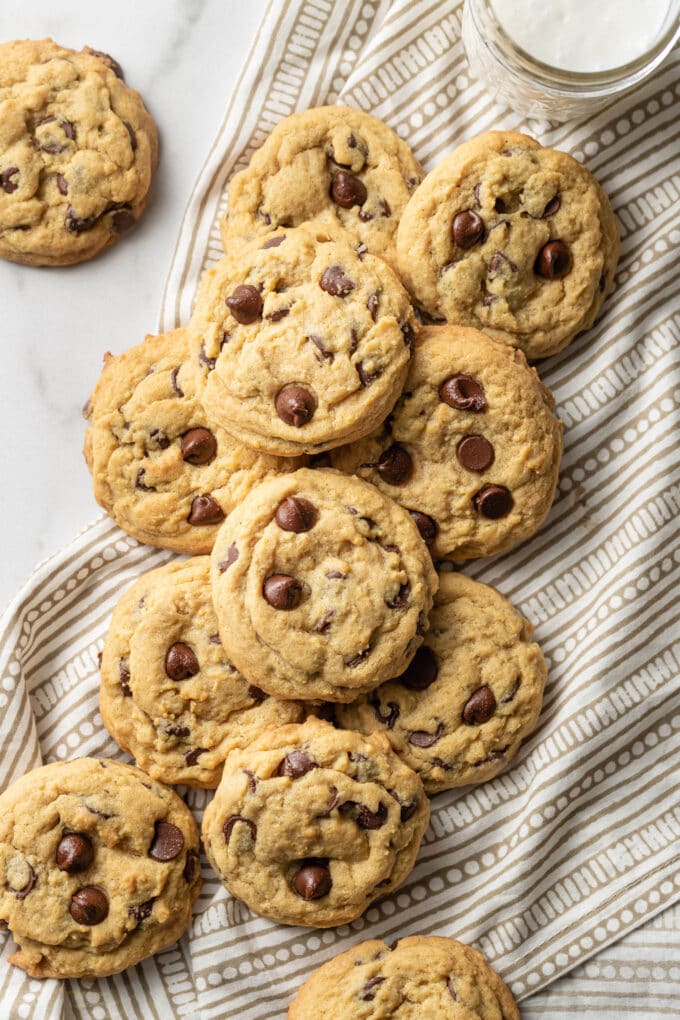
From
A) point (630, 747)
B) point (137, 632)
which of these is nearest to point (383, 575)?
point (137, 632)

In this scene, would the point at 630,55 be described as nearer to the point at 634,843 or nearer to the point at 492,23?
the point at 492,23

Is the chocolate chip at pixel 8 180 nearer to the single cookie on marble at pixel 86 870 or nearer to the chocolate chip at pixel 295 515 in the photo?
the chocolate chip at pixel 295 515

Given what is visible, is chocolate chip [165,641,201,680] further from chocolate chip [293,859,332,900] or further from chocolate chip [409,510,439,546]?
chocolate chip [409,510,439,546]

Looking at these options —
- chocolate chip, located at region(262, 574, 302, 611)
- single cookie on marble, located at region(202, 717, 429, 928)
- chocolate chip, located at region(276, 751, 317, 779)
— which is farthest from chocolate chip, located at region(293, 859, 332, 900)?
chocolate chip, located at region(262, 574, 302, 611)

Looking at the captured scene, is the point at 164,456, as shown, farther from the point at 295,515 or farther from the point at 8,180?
the point at 8,180

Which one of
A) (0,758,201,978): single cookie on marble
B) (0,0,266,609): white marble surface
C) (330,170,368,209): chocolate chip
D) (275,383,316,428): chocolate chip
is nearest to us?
(275,383,316,428): chocolate chip

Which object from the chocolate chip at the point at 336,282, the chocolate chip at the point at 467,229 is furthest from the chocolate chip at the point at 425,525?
the chocolate chip at the point at 467,229

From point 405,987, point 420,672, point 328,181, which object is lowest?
point 405,987

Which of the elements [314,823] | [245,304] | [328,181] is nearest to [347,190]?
[328,181]

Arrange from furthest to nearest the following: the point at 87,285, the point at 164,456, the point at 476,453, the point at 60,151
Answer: the point at 87,285 → the point at 60,151 → the point at 164,456 → the point at 476,453
